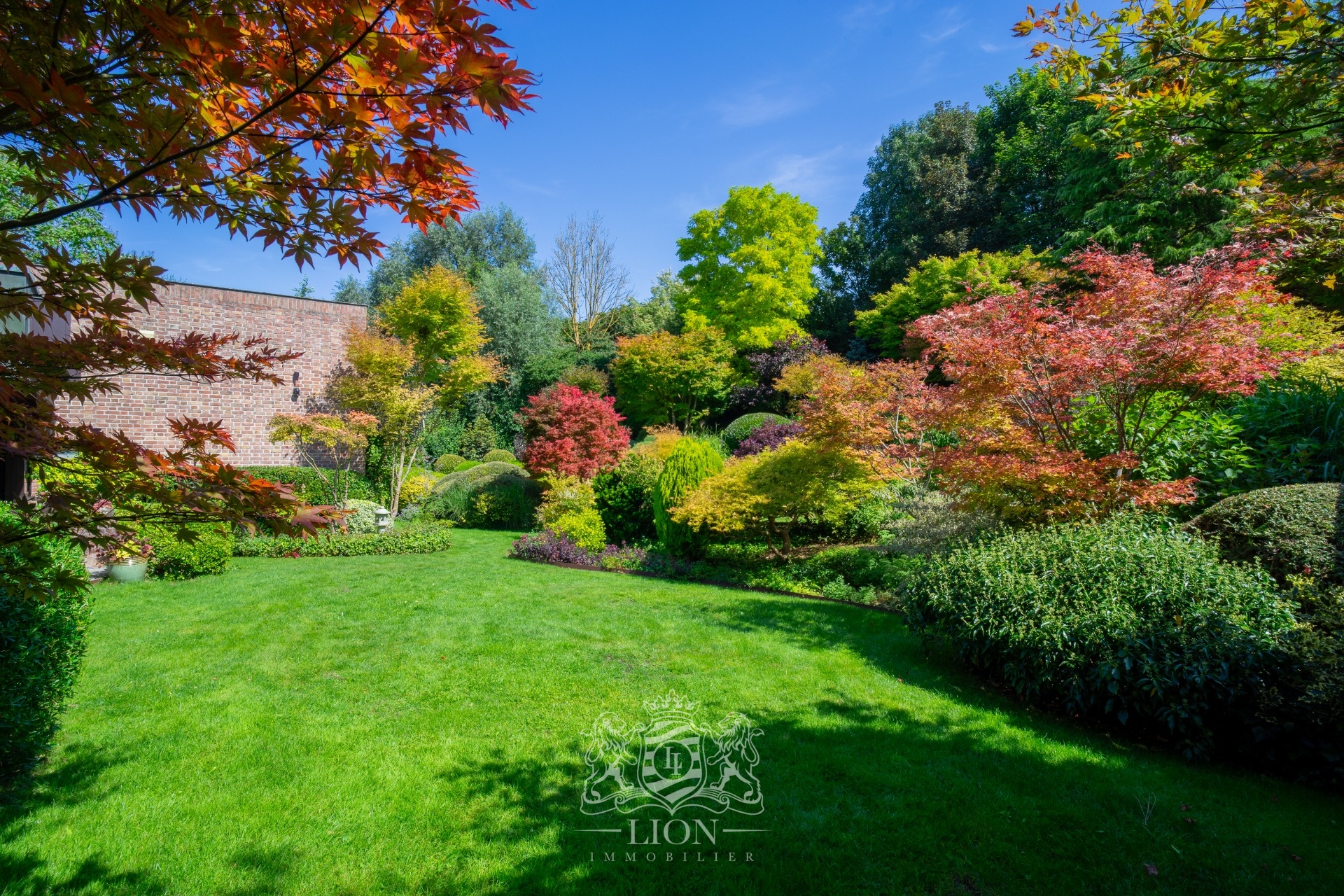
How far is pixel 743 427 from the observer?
16.0 m

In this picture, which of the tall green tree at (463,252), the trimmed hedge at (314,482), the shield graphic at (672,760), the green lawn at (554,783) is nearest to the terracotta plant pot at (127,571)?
the green lawn at (554,783)

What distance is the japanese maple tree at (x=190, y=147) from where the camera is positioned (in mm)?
1517

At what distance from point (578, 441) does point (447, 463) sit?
720 centimetres

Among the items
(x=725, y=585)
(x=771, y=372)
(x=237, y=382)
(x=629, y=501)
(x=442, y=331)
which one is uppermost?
(x=442, y=331)

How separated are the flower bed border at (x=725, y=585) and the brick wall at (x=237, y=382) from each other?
28.5 ft

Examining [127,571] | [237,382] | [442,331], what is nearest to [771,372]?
[442,331]

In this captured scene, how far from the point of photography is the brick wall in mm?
12734

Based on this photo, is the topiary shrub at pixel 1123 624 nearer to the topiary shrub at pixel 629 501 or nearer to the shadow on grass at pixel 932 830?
the shadow on grass at pixel 932 830

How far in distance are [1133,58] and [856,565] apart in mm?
5824

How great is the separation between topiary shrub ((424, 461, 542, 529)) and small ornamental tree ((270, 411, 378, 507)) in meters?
2.01

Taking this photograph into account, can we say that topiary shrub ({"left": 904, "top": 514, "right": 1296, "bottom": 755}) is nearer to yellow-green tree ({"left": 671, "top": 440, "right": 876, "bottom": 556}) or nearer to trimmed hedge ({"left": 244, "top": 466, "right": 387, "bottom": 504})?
yellow-green tree ({"left": 671, "top": 440, "right": 876, "bottom": 556})

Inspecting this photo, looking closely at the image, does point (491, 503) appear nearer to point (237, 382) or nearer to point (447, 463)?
point (447, 463)

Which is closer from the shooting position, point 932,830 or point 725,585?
point 932,830

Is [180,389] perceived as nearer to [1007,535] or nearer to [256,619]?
[256,619]
